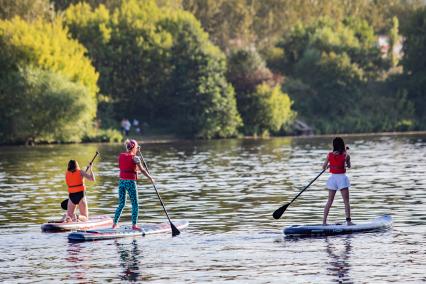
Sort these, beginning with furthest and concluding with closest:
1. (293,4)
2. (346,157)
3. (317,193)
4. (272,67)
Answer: (293,4) → (272,67) → (317,193) → (346,157)

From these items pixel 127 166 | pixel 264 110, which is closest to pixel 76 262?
pixel 127 166

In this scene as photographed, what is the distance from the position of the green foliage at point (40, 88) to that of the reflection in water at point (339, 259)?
66.8m

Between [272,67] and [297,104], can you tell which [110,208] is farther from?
[272,67]

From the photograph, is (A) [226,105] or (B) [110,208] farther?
(A) [226,105]

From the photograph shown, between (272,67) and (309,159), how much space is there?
214 feet

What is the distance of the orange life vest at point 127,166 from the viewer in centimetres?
3172

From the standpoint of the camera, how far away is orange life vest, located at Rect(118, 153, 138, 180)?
1249 inches

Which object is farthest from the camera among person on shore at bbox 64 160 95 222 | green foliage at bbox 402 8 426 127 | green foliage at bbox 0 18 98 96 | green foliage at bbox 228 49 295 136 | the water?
green foliage at bbox 402 8 426 127

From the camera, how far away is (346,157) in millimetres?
31188

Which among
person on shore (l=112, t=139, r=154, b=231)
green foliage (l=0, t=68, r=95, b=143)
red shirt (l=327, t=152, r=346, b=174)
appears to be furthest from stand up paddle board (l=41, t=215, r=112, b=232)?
green foliage (l=0, t=68, r=95, b=143)

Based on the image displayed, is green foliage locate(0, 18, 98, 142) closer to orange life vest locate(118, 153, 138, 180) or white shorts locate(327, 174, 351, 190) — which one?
orange life vest locate(118, 153, 138, 180)

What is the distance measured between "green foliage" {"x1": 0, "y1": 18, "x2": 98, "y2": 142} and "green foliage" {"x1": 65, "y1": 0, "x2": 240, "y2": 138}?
9826 millimetres

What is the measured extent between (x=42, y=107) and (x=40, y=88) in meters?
1.66

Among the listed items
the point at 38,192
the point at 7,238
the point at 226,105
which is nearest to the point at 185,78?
the point at 226,105
